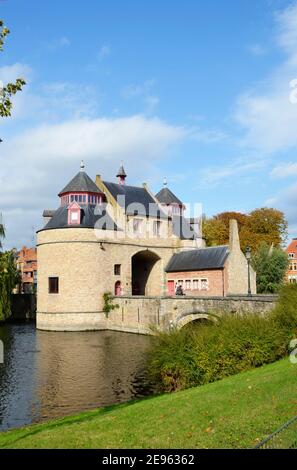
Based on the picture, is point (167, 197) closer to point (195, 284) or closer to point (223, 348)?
point (195, 284)

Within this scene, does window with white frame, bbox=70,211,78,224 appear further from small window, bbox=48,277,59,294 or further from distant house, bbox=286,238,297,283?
distant house, bbox=286,238,297,283

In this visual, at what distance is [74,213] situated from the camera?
1416 inches

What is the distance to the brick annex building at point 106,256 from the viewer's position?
1375 inches

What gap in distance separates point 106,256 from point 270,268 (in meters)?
15.6

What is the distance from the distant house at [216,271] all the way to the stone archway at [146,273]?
2.79 meters

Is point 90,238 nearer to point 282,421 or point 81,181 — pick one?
point 81,181

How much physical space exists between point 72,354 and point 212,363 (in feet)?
39.7

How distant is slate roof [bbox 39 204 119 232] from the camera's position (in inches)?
1416

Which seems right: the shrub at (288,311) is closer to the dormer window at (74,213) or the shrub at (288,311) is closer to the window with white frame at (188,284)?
the window with white frame at (188,284)

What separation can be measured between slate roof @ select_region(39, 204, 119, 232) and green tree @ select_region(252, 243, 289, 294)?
47.2ft

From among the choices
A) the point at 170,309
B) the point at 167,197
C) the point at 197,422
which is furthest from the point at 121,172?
the point at 197,422

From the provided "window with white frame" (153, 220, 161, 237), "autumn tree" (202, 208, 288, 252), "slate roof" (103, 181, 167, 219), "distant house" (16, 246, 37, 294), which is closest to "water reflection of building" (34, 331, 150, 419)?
"window with white frame" (153, 220, 161, 237)

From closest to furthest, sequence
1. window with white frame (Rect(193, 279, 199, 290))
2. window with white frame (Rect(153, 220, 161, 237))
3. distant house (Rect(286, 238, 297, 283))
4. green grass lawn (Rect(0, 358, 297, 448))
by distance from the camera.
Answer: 1. green grass lawn (Rect(0, 358, 297, 448))
2. window with white frame (Rect(193, 279, 199, 290))
3. window with white frame (Rect(153, 220, 161, 237))
4. distant house (Rect(286, 238, 297, 283))
